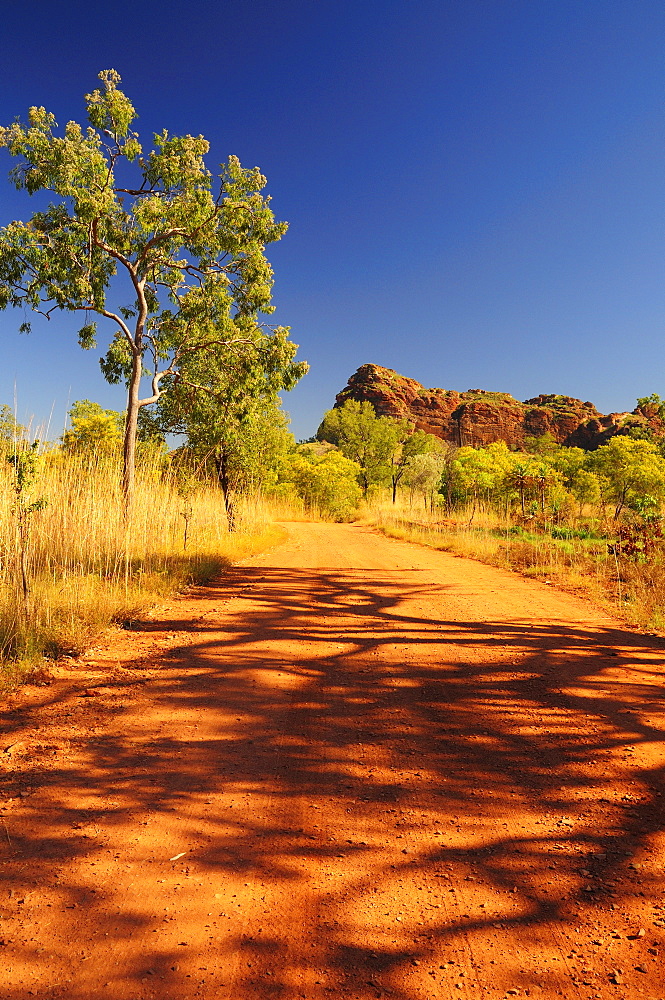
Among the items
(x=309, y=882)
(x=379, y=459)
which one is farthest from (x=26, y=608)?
(x=379, y=459)

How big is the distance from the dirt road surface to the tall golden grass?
0.61 m

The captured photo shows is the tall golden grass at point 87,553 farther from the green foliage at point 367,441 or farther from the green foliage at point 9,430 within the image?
the green foliage at point 367,441

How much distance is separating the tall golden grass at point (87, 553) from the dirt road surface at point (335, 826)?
606 millimetres

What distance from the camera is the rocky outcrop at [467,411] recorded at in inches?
4865

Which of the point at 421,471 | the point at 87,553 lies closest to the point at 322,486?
the point at 421,471

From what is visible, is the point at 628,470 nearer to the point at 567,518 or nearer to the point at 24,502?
the point at 567,518

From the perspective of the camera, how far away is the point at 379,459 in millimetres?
46781

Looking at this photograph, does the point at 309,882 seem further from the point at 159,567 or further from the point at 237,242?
the point at 237,242

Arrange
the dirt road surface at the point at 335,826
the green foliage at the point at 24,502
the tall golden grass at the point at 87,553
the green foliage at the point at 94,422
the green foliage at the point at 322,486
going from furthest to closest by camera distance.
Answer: the green foliage at the point at 94,422, the green foliage at the point at 322,486, the green foliage at the point at 24,502, the tall golden grass at the point at 87,553, the dirt road surface at the point at 335,826

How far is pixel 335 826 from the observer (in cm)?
227

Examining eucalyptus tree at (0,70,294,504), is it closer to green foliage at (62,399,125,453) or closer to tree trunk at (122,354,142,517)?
tree trunk at (122,354,142,517)

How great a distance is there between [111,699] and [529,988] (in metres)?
3.00

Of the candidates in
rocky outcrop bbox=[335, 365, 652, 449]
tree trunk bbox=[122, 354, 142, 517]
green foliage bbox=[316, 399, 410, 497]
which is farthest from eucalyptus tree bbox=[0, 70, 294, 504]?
rocky outcrop bbox=[335, 365, 652, 449]

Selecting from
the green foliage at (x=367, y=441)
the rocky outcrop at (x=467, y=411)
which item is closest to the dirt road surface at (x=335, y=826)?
the green foliage at (x=367, y=441)
